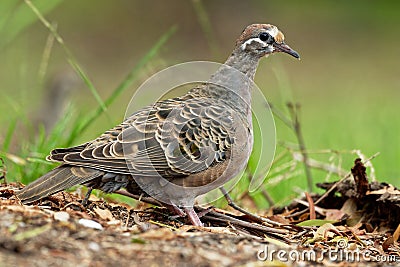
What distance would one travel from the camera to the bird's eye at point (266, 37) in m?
5.31

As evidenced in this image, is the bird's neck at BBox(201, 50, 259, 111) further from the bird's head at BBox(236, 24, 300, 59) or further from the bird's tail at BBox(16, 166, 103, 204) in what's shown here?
the bird's tail at BBox(16, 166, 103, 204)

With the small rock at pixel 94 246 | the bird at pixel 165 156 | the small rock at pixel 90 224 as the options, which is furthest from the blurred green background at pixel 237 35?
the small rock at pixel 94 246

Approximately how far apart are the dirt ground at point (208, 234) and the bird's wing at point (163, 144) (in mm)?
292

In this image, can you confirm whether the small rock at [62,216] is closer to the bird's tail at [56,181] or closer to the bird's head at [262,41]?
the bird's tail at [56,181]

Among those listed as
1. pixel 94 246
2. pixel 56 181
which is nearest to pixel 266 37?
pixel 56 181

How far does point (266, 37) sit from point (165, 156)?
1317 mm

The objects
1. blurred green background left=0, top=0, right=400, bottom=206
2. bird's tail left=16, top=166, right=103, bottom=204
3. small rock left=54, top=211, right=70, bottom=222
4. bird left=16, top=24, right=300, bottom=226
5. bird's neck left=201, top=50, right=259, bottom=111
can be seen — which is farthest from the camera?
blurred green background left=0, top=0, right=400, bottom=206

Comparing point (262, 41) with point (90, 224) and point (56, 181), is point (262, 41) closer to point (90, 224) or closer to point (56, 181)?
point (56, 181)

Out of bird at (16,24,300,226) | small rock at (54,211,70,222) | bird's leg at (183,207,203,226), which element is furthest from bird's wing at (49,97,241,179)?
small rock at (54,211,70,222)

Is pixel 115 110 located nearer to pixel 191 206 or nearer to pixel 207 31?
pixel 207 31

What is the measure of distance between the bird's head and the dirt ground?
3.49ft

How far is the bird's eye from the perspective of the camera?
17.4ft

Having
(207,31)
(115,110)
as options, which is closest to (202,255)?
(207,31)

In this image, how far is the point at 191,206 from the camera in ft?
15.2
